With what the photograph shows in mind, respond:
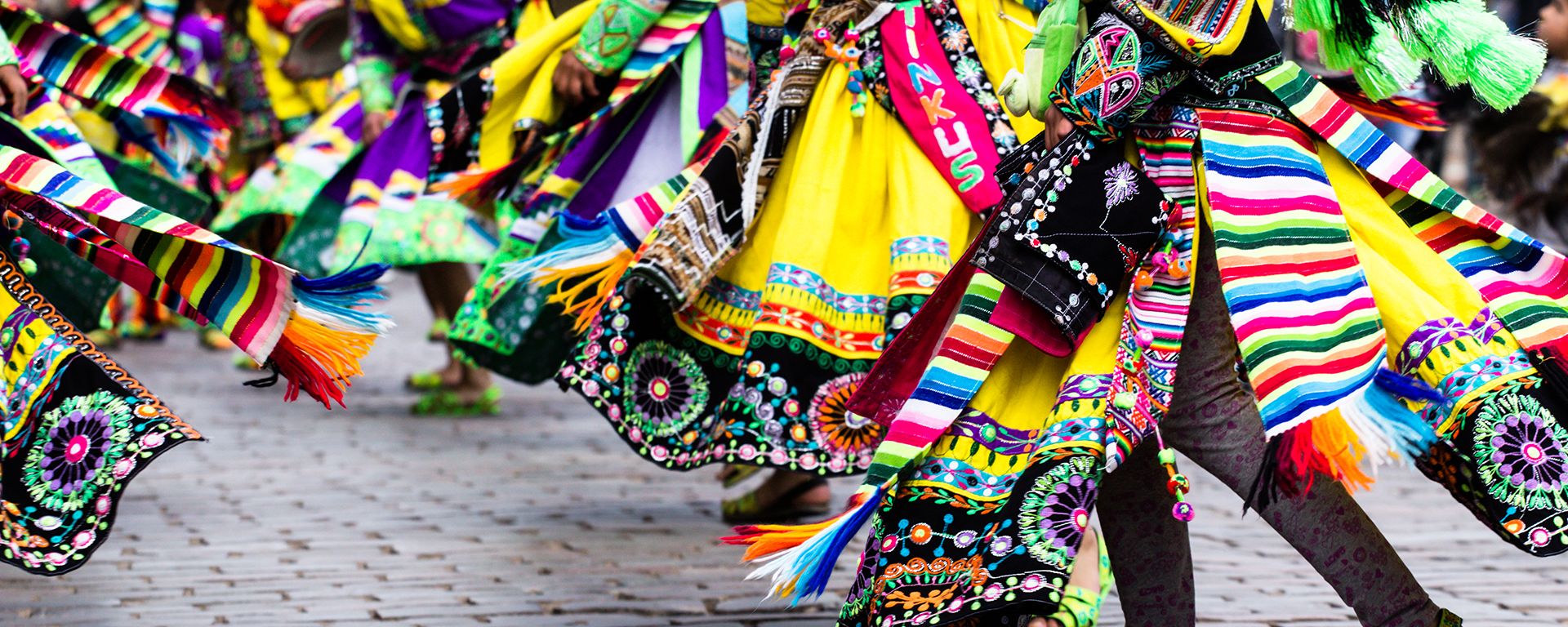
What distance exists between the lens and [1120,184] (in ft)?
7.47

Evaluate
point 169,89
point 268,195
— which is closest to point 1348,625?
point 169,89

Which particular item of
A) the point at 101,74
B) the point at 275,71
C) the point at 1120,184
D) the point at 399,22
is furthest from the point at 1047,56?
the point at 275,71

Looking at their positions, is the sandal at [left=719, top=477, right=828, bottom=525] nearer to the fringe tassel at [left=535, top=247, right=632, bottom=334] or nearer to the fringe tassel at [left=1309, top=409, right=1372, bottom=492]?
the fringe tassel at [left=535, top=247, right=632, bottom=334]

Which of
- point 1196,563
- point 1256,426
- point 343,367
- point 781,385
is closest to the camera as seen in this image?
point 1256,426

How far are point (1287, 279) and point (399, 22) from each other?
4.14m

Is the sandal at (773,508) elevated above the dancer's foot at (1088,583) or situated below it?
below

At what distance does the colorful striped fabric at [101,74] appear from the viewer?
12.0 feet

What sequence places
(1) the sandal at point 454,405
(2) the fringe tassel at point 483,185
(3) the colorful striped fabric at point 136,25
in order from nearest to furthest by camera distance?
(2) the fringe tassel at point 483,185, (1) the sandal at point 454,405, (3) the colorful striped fabric at point 136,25

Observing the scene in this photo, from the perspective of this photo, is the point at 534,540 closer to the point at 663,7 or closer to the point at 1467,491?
the point at 663,7

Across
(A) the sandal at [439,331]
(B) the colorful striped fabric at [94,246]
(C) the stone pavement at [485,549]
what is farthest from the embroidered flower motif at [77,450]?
(A) the sandal at [439,331]

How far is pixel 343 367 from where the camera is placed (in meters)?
2.76

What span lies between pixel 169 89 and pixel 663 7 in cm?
134

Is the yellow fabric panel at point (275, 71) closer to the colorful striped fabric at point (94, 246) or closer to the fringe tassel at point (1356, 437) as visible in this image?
the colorful striped fabric at point (94, 246)

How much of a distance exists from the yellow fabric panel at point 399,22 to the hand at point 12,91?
7.85 ft
